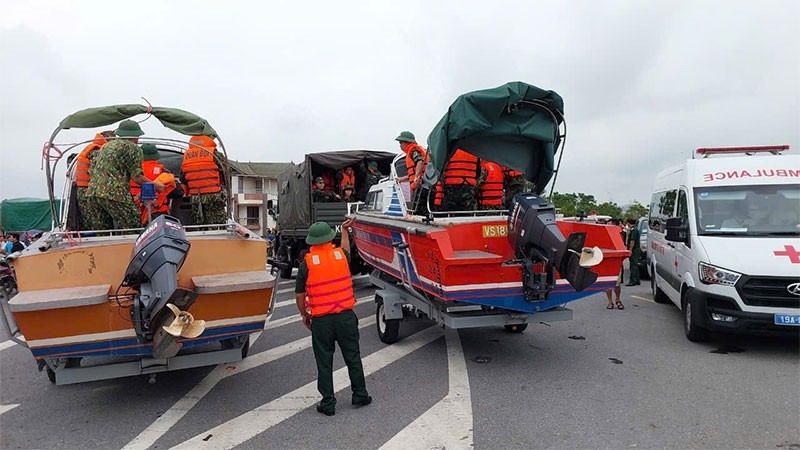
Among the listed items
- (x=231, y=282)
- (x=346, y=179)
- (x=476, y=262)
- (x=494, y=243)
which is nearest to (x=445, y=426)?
(x=476, y=262)

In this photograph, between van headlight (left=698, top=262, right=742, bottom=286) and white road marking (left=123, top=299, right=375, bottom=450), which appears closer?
white road marking (left=123, top=299, right=375, bottom=450)

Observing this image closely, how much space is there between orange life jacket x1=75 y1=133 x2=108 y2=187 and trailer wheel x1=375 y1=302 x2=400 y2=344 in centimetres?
382

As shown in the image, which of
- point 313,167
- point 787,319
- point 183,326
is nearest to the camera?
point 183,326

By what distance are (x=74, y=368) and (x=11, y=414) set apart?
105 centimetres

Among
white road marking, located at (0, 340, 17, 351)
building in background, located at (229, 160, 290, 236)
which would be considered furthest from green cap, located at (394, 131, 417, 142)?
building in background, located at (229, 160, 290, 236)

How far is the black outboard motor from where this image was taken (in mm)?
3688

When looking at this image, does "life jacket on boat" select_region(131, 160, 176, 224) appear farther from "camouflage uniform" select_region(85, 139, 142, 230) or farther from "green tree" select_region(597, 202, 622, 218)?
"green tree" select_region(597, 202, 622, 218)

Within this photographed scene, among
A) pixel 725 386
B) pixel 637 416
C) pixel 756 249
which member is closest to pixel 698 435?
pixel 637 416

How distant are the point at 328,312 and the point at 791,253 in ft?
17.3

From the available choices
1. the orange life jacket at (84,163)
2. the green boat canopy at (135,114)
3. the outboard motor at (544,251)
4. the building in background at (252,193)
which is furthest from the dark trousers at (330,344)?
the building in background at (252,193)

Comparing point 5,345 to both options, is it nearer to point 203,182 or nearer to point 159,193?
point 159,193

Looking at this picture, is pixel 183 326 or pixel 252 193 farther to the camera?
pixel 252 193

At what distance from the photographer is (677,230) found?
22.1ft

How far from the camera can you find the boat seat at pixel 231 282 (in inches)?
163
